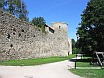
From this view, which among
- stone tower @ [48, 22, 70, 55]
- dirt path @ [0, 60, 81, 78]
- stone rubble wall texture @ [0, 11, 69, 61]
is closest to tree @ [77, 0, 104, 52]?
stone rubble wall texture @ [0, 11, 69, 61]

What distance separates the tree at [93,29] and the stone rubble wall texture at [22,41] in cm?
712

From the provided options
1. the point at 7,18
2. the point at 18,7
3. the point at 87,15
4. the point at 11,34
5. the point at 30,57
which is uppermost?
the point at 18,7

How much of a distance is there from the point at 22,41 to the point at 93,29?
424 inches

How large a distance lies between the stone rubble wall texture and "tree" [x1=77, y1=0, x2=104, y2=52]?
7.12 metres

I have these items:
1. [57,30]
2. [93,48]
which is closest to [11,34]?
[93,48]

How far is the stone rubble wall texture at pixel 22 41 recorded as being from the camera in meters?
24.0

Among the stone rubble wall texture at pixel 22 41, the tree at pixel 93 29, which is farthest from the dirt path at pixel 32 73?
the tree at pixel 93 29

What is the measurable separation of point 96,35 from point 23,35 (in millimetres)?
10569

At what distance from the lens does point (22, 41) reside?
92.7ft

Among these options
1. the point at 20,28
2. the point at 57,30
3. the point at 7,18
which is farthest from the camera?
the point at 57,30

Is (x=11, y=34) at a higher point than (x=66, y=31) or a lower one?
lower

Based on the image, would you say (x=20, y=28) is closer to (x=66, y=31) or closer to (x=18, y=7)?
(x=66, y=31)

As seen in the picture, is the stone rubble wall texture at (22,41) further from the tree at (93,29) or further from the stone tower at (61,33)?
the tree at (93,29)

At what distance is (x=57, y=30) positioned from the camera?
47094 millimetres
